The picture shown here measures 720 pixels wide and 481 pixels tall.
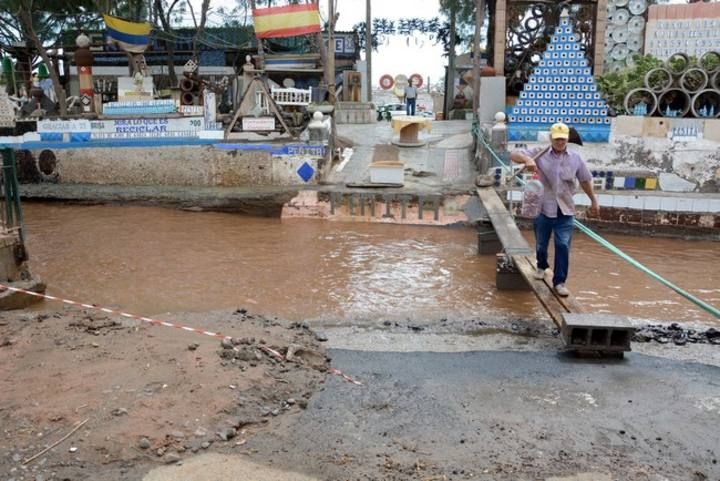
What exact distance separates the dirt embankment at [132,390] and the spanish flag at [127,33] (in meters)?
13.8

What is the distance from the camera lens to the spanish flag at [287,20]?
1554cm

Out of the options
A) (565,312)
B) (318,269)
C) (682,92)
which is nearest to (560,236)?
(565,312)

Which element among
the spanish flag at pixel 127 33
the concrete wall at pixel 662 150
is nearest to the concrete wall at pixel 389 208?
the concrete wall at pixel 662 150

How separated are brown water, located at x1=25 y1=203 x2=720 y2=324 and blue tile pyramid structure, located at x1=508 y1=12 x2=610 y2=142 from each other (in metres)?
2.34

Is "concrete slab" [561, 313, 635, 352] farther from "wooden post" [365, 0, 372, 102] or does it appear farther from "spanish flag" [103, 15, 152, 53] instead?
"wooden post" [365, 0, 372, 102]

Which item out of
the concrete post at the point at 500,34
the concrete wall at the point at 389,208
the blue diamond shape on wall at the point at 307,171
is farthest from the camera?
the concrete post at the point at 500,34

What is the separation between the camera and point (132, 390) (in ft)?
12.9

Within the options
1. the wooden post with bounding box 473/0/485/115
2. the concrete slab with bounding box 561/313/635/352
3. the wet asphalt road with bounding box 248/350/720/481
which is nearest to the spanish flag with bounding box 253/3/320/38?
the wooden post with bounding box 473/0/485/115

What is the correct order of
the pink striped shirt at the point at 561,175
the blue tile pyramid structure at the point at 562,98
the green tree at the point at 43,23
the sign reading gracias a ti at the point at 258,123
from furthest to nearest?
the green tree at the point at 43,23
the sign reading gracias a ti at the point at 258,123
the blue tile pyramid structure at the point at 562,98
the pink striped shirt at the point at 561,175

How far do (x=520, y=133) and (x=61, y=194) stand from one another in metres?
9.54

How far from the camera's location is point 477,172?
13219 mm

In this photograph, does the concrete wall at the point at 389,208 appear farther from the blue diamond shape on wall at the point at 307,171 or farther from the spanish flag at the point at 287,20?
the spanish flag at the point at 287,20

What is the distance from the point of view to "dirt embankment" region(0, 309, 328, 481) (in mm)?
3354

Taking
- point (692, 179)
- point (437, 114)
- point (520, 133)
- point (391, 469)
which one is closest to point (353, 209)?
point (520, 133)
